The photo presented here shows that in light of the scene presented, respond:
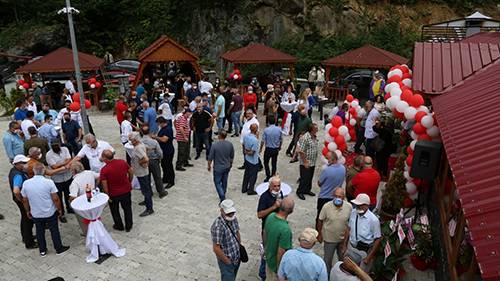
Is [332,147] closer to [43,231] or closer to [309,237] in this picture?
[309,237]

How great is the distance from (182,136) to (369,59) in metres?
8.77

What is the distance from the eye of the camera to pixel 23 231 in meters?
6.71

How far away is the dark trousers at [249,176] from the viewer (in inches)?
328

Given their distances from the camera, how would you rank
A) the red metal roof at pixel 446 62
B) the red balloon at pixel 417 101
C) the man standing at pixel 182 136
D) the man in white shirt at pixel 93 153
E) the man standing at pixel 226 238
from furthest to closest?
the man standing at pixel 182 136
the man in white shirt at pixel 93 153
the red balloon at pixel 417 101
the red metal roof at pixel 446 62
the man standing at pixel 226 238

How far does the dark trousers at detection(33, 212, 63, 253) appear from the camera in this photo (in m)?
6.30

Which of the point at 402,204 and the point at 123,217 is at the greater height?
the point at 402,204

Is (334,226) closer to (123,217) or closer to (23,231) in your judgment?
(123,217)

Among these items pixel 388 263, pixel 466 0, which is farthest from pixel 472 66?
pixel 466 0

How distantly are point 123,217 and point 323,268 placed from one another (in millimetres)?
4900

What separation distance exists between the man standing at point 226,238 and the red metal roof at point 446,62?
380cm

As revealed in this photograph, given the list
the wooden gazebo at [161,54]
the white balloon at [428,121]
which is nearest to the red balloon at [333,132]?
the white balloon at [428,121]

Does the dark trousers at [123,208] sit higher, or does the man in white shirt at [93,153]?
the man in white shirt at [93,153]

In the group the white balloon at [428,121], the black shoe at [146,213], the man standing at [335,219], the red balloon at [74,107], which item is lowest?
Result: the black shoe at [146,213]

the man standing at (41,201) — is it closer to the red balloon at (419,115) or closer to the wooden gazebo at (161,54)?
the red balloon at (419,115)
